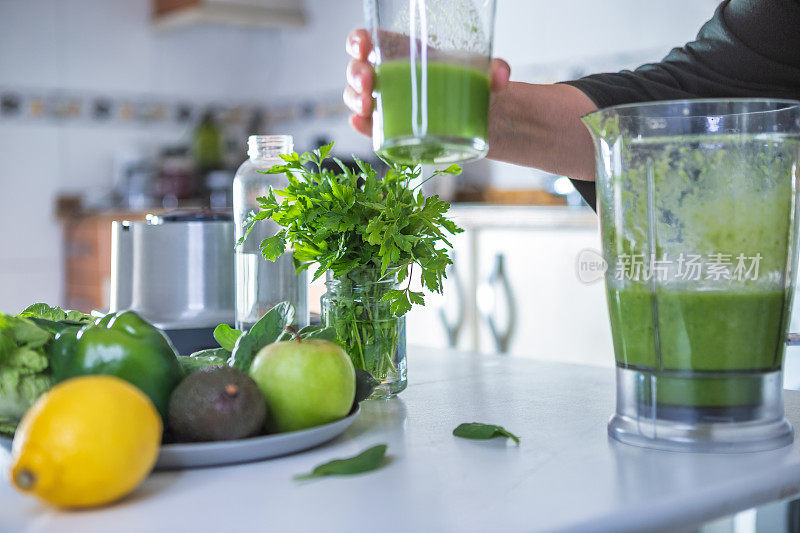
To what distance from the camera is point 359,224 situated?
2.84 feet

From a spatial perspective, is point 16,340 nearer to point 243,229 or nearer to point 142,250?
point 243,229

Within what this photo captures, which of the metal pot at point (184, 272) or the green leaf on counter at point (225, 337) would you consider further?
the metal pot at point (184, 272)

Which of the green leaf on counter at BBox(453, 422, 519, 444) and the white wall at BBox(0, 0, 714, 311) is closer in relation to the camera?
the green leaf on counter at BBox(453, 422, 519, 444)

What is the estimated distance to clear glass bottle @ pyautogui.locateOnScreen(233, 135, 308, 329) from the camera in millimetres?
1061

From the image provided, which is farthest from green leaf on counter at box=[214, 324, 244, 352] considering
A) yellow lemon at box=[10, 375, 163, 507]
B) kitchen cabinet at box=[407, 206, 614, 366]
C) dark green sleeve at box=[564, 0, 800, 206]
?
kitchen cabinet at box=[407, 206, 614, 366]

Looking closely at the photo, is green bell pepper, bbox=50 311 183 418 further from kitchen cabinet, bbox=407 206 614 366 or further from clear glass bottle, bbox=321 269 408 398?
kitchen cabinet, bbox=407 206 614 366

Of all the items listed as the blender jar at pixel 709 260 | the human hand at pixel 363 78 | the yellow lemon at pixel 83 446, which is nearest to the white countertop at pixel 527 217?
the human hand at pixel 363 78

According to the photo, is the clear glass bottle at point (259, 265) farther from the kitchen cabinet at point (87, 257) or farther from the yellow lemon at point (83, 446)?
the kitchen cabinet at point (87, 257)

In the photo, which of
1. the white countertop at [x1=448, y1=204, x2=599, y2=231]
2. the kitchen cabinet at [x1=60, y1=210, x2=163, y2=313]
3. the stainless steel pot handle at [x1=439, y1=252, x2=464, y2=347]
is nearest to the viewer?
the white countertop at [x1=448, y1=204, x2=599, y2=231]

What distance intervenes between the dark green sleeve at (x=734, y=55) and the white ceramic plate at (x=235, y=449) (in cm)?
71

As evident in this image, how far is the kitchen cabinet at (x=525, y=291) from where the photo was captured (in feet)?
7.70

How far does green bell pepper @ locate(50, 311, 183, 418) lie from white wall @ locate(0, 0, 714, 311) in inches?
122

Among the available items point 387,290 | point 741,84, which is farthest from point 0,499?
point 741,84

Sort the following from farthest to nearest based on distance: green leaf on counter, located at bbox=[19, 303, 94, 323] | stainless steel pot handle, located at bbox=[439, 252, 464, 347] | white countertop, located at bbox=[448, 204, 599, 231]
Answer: stainless steel pot handle, located at bbox=[439, 252, 464, 347] < white countertop, located at bbox=[448, 204, 599, 231] < green leaf on counter, located at bbox=[19, 303, 94, 323]
